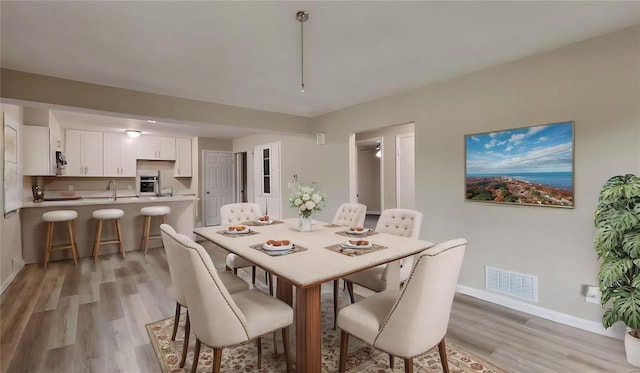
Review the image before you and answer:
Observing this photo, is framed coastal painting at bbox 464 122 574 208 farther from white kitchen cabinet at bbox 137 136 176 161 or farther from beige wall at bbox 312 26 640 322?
white kitchen cabinet at bbox 137 136 176 161

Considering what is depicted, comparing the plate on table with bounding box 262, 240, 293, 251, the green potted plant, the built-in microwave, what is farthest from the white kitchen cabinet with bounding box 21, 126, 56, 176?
the green potted plant

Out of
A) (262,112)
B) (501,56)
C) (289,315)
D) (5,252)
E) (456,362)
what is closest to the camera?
(289,315)

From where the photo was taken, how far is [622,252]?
2.02m

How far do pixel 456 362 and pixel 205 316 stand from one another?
1.71 metres


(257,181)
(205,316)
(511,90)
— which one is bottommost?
(205,316)

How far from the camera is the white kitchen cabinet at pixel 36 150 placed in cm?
421

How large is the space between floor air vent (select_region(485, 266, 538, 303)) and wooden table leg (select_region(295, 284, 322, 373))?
2265 mm

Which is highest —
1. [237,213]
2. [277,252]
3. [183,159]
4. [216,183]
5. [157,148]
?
[157,148]

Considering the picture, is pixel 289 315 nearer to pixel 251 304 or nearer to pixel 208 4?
pixel 251 304

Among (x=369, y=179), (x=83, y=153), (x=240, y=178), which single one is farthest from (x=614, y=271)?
(x=83, y=153)

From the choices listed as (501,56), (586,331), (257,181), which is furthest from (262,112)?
(586,331)

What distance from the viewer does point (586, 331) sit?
239 centimetres

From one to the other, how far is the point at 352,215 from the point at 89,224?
4.44 m

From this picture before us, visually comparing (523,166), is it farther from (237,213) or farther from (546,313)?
(237,213)
